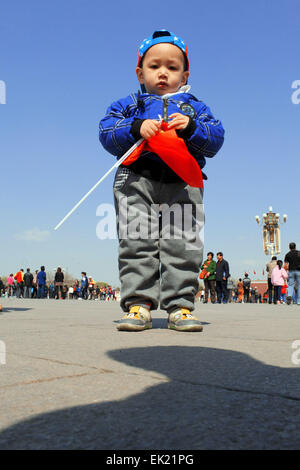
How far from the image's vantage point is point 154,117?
3346 mm

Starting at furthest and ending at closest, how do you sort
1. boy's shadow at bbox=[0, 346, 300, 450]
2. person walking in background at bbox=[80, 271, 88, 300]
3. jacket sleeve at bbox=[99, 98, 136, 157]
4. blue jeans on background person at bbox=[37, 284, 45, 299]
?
person walking in background at bbox=[80, 271, 88, 300] → blue jeans on background person at bbox=[37, 284, 45, 299] → jacket sleeve at bbox=[99, 98, 136, 157] → boy's shadow at bbox=[0, 346, 300, 450]

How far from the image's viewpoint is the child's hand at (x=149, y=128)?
3.09 m

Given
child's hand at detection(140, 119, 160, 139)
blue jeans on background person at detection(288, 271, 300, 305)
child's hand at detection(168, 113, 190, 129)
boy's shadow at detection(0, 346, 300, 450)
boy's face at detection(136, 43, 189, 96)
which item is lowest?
boy's shadow at detection(0, 346, 300, 450)

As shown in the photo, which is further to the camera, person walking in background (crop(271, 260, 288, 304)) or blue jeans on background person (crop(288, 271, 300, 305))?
person walking in background (crop(271, 260, 288, 304))

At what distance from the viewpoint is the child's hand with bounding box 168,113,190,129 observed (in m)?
3.14

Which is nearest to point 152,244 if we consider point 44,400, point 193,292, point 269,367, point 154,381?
point 193,292

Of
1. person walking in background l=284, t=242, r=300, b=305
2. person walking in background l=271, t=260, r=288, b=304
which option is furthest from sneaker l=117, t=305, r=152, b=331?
person walking in background l=271, t=260, r=288, b=304

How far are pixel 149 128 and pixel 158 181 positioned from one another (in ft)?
1.52

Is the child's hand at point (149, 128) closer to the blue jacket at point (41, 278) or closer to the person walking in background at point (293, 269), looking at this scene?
the person walking in background at point (293, 269)

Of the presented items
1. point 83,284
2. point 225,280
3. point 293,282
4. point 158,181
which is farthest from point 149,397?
point 83,284

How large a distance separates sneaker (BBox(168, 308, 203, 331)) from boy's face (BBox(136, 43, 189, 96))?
5.20 ft

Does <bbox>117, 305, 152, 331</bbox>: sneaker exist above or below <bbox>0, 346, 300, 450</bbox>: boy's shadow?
above

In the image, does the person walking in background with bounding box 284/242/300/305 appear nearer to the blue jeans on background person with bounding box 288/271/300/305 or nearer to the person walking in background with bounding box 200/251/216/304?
the blue jeans on background person with bounding box 288/271/300/305
